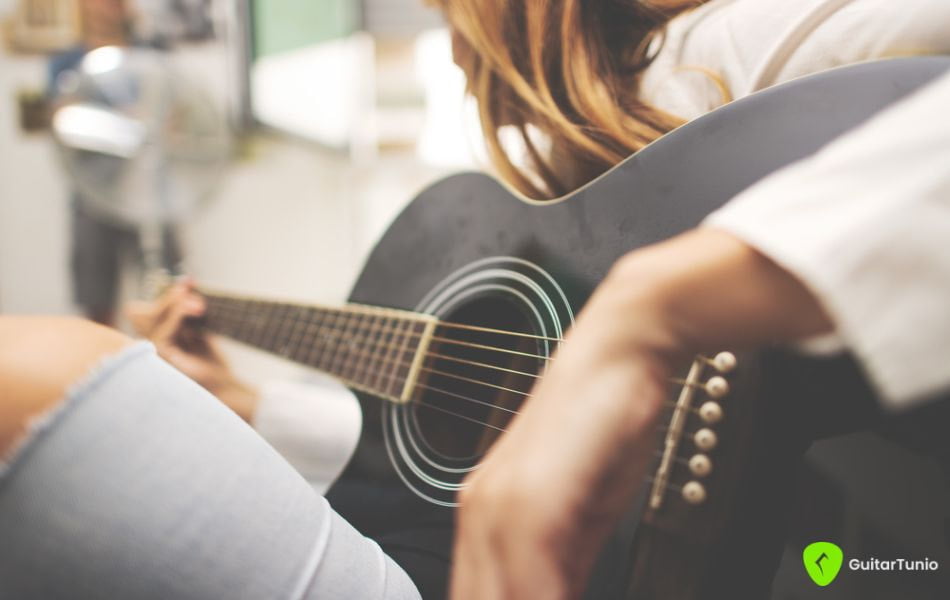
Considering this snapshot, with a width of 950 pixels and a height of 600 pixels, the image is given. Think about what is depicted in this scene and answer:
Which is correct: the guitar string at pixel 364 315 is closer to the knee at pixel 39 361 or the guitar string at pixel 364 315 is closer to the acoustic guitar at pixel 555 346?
the acoustic guitar at pixel 555 346

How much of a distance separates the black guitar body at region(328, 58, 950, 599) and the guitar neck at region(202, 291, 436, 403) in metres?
0.03

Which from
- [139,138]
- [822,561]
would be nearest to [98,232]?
[139,138]

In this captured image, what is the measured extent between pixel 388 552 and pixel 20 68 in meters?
2.62

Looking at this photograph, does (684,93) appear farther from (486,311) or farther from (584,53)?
(486,311)

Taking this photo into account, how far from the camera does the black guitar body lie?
1.24 feet

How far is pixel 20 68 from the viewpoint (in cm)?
224

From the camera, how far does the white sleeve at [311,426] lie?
73 centimetres

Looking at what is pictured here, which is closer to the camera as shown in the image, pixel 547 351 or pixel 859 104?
pixel 859 104

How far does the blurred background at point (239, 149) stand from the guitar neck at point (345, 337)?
115 cm

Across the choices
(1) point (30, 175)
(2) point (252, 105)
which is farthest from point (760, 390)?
(1) point (30, 175)

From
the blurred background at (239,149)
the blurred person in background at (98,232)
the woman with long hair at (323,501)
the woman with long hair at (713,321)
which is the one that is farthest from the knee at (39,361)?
the blurred person in background at (98,232)

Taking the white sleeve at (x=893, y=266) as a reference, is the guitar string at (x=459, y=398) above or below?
below

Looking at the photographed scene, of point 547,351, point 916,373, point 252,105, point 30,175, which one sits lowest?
point 30,175

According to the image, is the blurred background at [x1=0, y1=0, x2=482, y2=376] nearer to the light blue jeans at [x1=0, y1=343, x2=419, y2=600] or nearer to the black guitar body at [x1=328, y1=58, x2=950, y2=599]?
the black guitar body at [x1=328, y1=58, x2=950, y2=599]
